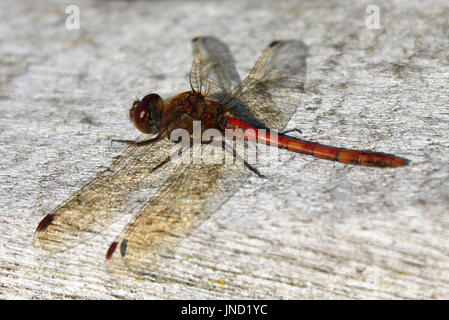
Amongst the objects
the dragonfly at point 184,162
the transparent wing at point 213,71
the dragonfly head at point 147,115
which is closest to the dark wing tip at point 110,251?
the dragonfly at point 184,162

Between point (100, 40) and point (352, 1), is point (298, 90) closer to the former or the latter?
point (352, 1)

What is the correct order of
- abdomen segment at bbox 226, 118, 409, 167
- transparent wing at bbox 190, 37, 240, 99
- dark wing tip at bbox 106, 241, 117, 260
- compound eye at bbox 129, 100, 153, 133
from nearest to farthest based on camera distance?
dark wing tip at bbox 106, 241, 117, 260
abdomen segment at bbox 226, 118, 409, 167
compound eye at bbox 129, 100, 153, 133
transparent wing at bbox 190, 37, 240, 99

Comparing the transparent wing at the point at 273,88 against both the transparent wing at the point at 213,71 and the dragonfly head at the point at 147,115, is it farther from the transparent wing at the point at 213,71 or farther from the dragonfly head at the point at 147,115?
the dragonfly head at the point at 147,115

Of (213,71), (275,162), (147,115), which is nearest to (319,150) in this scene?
(275,162)

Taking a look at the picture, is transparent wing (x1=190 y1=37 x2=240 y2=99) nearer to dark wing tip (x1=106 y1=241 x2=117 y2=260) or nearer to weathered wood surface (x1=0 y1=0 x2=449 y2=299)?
weathered wood surface (x1=0 y1=0 x2=449 y2=299)

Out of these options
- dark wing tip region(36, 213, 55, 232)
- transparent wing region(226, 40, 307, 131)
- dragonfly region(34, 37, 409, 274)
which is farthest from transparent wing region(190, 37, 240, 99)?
dark wing tip region(36, 213, 55, 232)

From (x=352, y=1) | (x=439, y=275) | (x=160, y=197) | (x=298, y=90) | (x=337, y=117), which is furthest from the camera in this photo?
(x=352, y=1)

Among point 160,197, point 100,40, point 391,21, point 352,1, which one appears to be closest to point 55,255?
point 160,197
